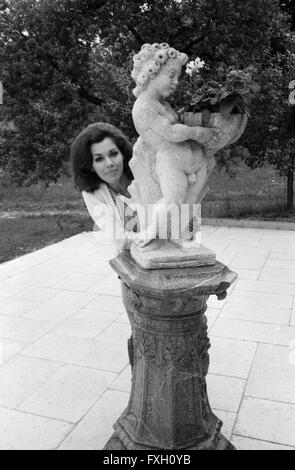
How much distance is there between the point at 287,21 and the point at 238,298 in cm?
585

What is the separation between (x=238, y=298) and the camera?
16.1ft

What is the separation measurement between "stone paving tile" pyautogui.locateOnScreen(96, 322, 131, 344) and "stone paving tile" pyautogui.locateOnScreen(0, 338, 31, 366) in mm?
648

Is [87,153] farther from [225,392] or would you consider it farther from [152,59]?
[225,392]

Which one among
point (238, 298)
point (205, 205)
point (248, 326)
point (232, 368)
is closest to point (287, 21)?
point (205, 205)

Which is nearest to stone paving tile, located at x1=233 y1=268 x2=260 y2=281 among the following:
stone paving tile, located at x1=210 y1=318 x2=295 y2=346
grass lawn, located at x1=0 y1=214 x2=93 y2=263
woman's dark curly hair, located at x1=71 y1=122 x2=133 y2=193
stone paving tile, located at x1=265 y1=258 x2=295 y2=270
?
stone paving tile, located at x1=265 y1=258 x2=295 y2=270

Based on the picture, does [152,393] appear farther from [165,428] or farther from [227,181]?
[227,181]

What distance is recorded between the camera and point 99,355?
12.2ft

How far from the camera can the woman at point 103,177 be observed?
96.0 inches

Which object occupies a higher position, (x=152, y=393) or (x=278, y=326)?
(x=152, y=393)

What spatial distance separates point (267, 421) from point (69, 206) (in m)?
8.60

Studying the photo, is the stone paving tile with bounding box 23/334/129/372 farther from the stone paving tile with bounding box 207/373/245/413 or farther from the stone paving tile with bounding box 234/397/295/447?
the stone paving tile with bounding box 234/397/295/447

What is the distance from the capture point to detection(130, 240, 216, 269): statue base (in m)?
2.10
